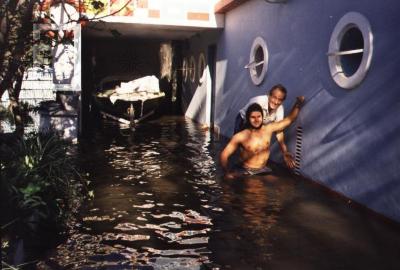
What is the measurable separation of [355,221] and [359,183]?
2.33 ft

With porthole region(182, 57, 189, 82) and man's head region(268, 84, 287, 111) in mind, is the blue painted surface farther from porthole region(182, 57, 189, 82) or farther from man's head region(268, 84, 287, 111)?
porthole region(182, 57, 189, 82)

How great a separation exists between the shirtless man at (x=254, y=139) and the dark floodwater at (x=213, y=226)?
25 centimetres

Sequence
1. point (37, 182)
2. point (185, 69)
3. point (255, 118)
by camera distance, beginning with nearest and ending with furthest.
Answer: point (37, 182) → point (255, 118) → point (185, 69)

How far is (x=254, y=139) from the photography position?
24.4ft

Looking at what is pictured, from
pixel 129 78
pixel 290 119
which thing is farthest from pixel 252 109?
pixel 129 78

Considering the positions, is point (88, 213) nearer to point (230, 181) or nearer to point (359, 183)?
point (230, 181)

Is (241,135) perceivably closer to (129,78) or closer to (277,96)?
(277,96)

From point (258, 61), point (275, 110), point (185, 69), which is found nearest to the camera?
point (275, 110)

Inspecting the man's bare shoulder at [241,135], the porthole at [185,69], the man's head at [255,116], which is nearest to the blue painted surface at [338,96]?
the man's head at [255,116]

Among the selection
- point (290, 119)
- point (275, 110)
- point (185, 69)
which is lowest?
point (290, 119)

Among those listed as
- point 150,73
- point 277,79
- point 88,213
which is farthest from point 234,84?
point 150,73

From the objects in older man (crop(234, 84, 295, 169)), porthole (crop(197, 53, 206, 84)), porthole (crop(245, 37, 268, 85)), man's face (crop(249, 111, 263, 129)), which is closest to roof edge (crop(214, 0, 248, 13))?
porthole (crop(245, 37, 268, 85))

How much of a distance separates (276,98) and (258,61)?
2879 millimetres

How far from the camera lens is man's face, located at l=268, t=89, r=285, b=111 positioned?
25.5ft
